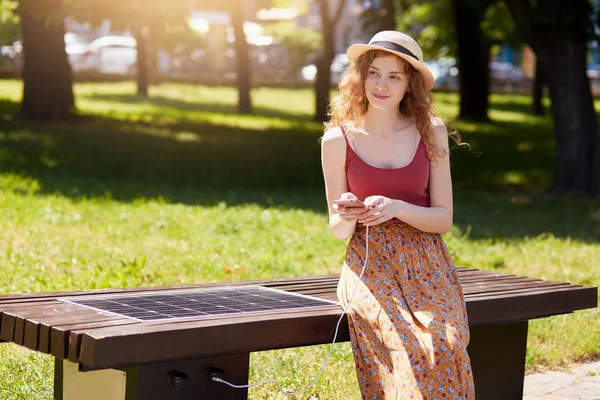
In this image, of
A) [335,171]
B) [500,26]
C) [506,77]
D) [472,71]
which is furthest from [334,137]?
[506,77]

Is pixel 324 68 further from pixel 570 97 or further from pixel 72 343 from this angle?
pixel 72 343

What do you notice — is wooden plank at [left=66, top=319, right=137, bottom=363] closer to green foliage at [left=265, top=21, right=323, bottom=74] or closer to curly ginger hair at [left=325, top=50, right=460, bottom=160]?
curly ginger hair at [left=325, top=50, right=460, bottom=160]

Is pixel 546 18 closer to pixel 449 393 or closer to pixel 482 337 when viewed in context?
pixel 482 337

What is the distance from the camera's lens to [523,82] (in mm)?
45375

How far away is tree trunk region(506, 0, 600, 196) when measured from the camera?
1324 cm

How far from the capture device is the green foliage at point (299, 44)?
4690cm

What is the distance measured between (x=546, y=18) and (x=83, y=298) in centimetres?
992

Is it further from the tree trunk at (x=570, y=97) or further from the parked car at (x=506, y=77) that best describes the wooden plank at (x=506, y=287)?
the parked car at (x=506, y=77)

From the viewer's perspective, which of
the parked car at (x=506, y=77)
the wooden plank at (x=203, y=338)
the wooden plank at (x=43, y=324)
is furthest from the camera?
the parked car at (x=506, y=77)

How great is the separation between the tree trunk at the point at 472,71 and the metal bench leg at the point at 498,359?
71.0ft

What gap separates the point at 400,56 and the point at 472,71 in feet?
74.7

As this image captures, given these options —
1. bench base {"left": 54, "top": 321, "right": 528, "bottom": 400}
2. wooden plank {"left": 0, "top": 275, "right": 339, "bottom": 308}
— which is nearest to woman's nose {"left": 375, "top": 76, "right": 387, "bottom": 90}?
wooden plank {"left": 0, "top": 275, "right": 339, "bottom": 308}

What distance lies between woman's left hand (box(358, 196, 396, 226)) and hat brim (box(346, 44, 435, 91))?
2.11 ft

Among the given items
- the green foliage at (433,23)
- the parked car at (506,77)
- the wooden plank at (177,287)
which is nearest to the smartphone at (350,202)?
the wooden plank at (177,287)
